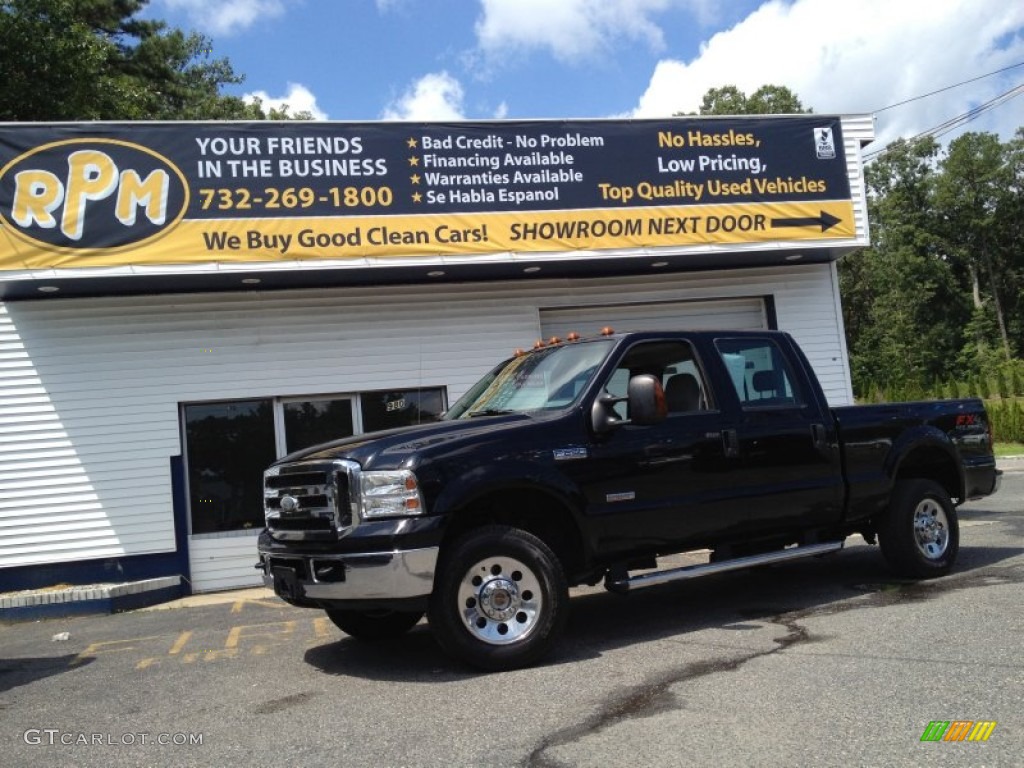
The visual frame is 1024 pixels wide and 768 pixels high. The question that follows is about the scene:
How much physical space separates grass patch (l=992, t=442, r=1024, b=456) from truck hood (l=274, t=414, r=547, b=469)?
17.7 metres

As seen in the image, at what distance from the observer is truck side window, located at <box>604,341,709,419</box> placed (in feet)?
21.6

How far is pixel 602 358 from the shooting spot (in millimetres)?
6457

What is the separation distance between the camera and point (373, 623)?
6.80m

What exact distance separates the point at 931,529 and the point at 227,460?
8.00m

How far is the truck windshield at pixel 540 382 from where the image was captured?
6.38 m

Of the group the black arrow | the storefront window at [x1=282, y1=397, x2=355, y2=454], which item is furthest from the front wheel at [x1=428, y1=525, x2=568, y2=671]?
the black arrow

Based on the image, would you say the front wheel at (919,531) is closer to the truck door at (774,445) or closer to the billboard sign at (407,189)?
the truck door at (774,445)

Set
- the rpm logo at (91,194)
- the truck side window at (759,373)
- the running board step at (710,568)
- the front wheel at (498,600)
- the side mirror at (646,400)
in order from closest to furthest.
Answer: the front wheel at (498,600) → the side mirror at (646,400) → the running board step at (710,568) → the truck side window at (759,373) → the rpm logo at (91,194)

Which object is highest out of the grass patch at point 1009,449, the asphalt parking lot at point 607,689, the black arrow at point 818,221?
the black arrow at point 818,221

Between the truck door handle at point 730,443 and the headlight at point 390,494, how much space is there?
2356mm

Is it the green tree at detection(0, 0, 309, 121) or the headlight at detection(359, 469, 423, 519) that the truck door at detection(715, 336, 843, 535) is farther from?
the green tree at detection(0, 0, 309, 121)

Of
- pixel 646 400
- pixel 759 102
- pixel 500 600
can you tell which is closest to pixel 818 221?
pixel 646 400

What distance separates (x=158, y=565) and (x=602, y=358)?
277 inches

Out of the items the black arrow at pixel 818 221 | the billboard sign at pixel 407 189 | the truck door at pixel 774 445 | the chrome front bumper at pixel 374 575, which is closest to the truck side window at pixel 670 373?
the truck door at pixel 774 445
